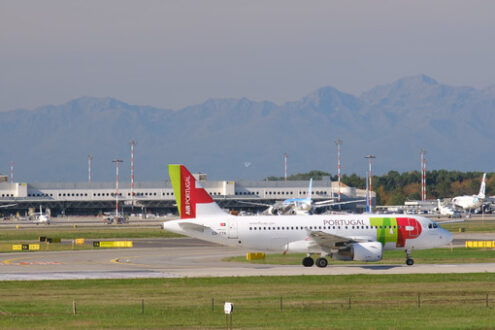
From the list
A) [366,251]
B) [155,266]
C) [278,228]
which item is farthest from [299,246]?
[155,266]

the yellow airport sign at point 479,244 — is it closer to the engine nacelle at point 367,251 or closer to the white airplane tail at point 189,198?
the engine nacelle at point 367,251

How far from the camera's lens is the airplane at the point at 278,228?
57.6m

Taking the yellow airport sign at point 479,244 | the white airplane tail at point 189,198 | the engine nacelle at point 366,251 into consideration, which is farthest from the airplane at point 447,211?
the white airplane tail at point 189,198

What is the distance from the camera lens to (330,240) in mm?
56562

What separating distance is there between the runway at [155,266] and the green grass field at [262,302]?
373cm

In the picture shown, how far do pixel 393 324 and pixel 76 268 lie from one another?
3359 centimetres

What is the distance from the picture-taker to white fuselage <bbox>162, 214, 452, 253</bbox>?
189 ft

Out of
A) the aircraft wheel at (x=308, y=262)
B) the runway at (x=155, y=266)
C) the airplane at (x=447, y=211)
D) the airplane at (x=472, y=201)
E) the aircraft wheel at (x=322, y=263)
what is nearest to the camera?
the runway at (x=155, y=266)

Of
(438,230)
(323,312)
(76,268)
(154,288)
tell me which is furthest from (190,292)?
(438,230)

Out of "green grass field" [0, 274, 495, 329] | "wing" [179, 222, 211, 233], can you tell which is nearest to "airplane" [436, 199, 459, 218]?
"wing" [179, 222, 211, 233]

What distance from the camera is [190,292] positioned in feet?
144

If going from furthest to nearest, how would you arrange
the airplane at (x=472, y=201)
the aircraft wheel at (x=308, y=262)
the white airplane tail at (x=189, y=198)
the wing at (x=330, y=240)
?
the airplane at (x=472, y=201) < the aircraft wheel at (x=308, y=262) < the white airplane tail at (x=189, y=198) < the wing at (x=330, y=240)

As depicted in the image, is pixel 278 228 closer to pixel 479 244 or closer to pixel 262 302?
pixel 262 302

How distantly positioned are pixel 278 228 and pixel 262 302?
18680 millimetres
